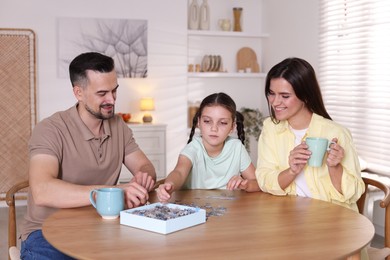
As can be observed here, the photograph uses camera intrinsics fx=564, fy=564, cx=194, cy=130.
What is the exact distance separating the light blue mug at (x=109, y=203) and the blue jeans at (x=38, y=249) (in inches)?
10.3

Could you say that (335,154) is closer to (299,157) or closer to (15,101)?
(299,157)

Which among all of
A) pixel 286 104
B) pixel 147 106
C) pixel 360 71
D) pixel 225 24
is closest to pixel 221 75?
pixel 225 24

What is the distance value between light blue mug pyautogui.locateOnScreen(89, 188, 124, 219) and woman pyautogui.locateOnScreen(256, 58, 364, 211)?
2.41 feet

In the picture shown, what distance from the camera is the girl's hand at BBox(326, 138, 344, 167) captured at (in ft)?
7.34

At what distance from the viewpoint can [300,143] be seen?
243cm

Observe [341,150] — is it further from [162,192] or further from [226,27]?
[226,27]

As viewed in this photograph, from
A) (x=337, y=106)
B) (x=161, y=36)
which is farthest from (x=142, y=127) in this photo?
(x=337, y=106)

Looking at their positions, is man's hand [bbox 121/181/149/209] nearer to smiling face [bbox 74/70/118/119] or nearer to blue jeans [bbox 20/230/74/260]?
blue jeans [bbox 20/230/74/260]

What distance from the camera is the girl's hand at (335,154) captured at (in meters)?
2.24

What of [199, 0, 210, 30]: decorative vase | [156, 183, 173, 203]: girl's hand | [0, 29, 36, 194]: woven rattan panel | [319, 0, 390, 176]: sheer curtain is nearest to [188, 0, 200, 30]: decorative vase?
[199, 0, 210, 30]: decorative vase

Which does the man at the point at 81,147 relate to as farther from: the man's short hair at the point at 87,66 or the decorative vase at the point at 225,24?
the decorative vase at the point at 225,24

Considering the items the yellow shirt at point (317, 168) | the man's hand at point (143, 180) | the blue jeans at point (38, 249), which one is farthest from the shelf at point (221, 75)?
the blue jeans at point (38, 249)

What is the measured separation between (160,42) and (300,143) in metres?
4.16

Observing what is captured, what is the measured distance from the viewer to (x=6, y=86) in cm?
578
